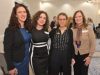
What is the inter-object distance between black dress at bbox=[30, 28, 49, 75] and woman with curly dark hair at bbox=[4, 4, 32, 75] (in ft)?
0.71

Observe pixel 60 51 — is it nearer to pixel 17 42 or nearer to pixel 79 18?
pixel 79 18

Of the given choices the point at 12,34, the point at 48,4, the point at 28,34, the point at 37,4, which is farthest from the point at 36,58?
the point at 48,4

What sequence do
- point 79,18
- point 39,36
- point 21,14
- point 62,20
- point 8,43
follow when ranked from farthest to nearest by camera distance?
point 79,18, point 62,20, point 39,36, point 21,14, point 8,43

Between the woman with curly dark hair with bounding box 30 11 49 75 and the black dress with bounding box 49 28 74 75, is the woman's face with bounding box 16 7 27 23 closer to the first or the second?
the woman with curly dark hair with bounding box 30 11 49 75

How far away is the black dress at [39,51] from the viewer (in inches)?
140

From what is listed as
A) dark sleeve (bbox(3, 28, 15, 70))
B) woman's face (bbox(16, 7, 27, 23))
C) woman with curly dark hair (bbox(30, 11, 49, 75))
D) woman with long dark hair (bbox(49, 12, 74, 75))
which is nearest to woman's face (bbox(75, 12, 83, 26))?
woman with long dark hair (bbox(49, 12, 74, 75))

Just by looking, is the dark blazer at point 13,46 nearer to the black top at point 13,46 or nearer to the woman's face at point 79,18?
the black top at point 13,46

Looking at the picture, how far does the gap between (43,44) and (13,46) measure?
56 centimetres

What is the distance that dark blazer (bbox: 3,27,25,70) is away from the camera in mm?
3094

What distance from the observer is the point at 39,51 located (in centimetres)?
357

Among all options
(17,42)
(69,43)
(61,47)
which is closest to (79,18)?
(69,43)

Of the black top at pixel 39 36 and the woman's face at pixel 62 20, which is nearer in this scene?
the black top at pixel 39 36

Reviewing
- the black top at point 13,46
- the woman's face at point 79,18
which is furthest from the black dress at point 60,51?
the black top at point 13,46

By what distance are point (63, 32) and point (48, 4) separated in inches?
599
